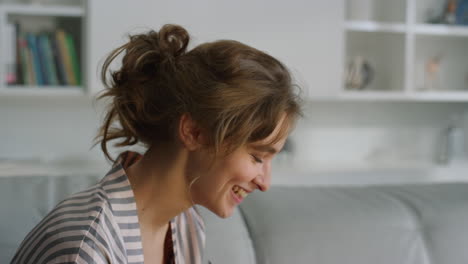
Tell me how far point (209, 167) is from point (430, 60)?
2.91 metres

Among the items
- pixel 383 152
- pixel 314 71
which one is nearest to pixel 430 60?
pixel 383 152

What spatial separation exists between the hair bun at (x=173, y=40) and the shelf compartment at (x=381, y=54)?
7.77ft

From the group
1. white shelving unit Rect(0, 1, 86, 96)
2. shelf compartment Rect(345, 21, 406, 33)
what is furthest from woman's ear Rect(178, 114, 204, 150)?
shelf compartment Rect(345, 21, 406, 33)

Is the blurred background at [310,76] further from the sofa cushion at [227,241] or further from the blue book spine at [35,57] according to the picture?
the sofa cushion at [227,241]

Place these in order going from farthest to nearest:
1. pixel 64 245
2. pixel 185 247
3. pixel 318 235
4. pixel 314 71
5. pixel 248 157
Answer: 1. pixel 314 71
2. pixel 318 235
3. pixel 185 247
4. pixel 248 157
5. pixel 64 245

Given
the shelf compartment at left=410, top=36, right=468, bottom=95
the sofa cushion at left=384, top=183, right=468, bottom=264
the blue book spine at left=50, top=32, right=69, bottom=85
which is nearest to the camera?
the sofa cushion at left=384, top=183, right=468, bottom=264

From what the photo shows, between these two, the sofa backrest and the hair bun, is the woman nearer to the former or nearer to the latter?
the hair bun

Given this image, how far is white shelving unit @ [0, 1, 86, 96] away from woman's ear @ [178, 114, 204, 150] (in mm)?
1897

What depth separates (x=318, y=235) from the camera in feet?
4.91

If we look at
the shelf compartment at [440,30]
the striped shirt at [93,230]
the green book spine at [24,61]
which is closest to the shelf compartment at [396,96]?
the shelf compartment at [440,30]

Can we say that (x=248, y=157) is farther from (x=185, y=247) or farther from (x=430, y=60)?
(x=430, y=60)

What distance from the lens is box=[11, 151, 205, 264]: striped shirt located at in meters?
0.98

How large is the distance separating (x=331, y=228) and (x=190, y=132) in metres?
0.54

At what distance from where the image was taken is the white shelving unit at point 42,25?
2834 mm
